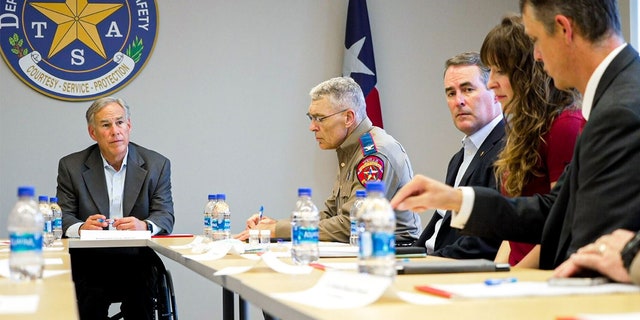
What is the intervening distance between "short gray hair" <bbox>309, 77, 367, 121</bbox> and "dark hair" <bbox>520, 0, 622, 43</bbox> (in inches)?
92.0

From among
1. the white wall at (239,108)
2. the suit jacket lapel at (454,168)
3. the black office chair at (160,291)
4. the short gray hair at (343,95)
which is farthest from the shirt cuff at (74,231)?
the suit jacket lapel at (454,168)

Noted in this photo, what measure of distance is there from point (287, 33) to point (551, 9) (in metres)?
4.11

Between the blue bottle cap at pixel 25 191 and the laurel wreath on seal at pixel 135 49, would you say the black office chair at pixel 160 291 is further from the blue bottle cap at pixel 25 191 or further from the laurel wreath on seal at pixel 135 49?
the blue bottle cap at pixel 25 191

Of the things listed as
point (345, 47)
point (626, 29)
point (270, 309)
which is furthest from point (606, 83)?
point (345, 47)

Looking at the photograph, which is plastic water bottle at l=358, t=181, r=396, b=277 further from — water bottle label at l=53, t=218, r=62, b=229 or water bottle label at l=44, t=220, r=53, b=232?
water bottle label at l=53, t=218, r=62, b=229

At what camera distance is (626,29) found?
17.7 ft

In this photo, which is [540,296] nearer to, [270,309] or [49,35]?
[270,309]

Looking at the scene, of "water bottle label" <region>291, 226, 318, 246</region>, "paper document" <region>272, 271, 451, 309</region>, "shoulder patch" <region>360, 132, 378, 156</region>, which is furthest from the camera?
"shoulder patch" <region>360, 132, 378, 156</region>

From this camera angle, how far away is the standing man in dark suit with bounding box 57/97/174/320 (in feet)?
15.9

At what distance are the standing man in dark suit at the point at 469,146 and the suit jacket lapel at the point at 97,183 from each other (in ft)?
7.00

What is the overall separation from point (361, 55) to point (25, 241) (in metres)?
4.23

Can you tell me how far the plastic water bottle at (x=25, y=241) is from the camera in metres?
1.96

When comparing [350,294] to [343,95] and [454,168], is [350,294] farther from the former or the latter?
[343,95]

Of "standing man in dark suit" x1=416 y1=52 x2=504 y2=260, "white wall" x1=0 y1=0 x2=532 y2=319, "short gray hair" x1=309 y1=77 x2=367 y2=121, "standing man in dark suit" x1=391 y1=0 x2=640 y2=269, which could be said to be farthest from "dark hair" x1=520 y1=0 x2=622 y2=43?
"white wall" x1=0 y1=0 x2=532 y2=319
